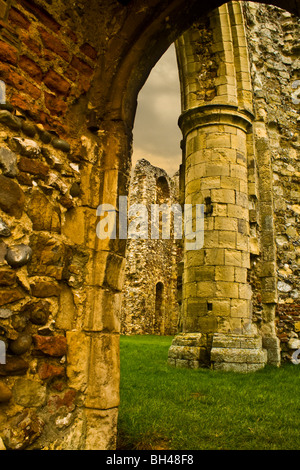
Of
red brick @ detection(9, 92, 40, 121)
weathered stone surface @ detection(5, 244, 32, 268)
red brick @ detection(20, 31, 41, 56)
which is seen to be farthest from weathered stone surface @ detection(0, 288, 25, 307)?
red brick @ detection(20, 31, 41, 56)

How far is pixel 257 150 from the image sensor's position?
28.2ft

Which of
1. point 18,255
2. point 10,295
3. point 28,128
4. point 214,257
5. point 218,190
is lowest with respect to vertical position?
point 10,295

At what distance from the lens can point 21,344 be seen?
6.56ft

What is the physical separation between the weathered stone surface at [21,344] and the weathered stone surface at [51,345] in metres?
0.05

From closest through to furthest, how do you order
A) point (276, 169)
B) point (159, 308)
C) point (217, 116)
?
point (217, 116)
point (276, 169)
point (159, 308)

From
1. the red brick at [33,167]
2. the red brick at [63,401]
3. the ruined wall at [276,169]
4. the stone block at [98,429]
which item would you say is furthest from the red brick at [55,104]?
the ruined wall at [276,169]

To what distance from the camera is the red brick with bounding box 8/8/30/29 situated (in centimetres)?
214

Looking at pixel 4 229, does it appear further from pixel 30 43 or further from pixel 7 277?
pixel 30 43

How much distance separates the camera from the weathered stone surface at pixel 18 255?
2.00 meters

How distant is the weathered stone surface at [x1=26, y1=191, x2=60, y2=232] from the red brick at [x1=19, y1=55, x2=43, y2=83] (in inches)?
27.3

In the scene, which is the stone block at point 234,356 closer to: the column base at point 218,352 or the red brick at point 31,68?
the column base at point 218,352

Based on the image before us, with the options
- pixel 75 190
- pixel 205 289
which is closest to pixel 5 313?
pixel 75 190

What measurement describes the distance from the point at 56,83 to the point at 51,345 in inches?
62.8
